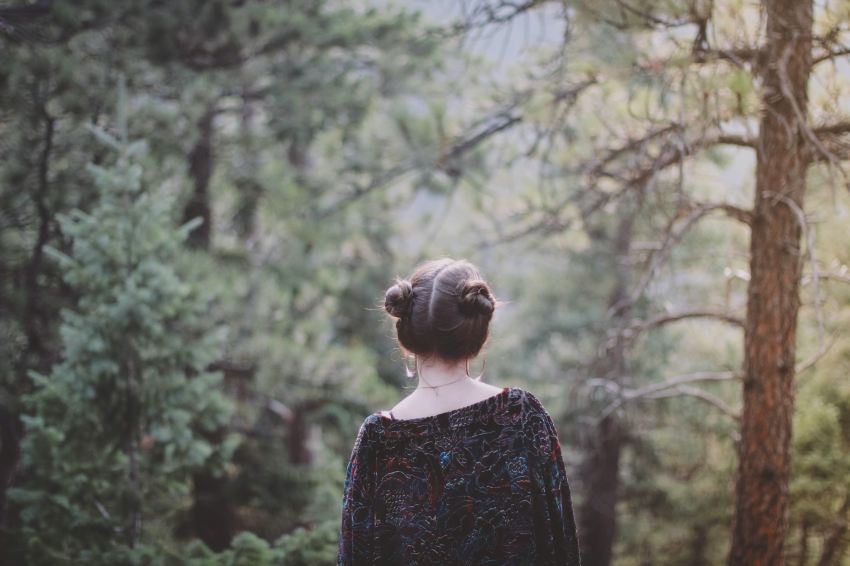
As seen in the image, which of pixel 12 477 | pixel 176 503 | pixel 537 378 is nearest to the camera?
pixel 176 503

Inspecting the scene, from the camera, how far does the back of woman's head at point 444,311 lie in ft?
6.42

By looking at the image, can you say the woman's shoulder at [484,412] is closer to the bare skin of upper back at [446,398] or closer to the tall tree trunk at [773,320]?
the bare skin of upper back at [446,398]

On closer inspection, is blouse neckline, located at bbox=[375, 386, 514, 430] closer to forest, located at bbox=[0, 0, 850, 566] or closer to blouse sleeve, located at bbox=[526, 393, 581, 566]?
blouse sleeve, located at bbox=[526, 393, 581, 566]

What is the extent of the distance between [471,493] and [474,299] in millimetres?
600

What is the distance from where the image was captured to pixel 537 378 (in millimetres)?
12594

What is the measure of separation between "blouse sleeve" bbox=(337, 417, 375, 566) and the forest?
0.33 metres

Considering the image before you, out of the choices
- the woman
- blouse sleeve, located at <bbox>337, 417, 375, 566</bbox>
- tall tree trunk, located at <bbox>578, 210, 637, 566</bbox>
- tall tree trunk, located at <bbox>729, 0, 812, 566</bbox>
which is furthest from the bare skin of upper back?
tall tree trunk, located at <bbox>578, 210, 637, 566</bbox>

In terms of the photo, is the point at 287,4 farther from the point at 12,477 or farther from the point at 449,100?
the point at 12,477

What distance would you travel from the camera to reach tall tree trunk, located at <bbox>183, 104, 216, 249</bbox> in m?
6.50

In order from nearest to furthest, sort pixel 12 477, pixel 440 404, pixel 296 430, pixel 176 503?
pixel 440 404 < pixel 176 503 < pixel 12 477 < pixel 296 430

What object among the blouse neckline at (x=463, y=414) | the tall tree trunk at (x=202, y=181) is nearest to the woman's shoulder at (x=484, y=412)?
the blouse neckline at (x=463, y=414)

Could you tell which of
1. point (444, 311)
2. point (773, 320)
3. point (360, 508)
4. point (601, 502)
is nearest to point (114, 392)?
point (360, 508)

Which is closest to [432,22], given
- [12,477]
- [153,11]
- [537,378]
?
[153,11]

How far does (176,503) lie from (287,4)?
4.64m
